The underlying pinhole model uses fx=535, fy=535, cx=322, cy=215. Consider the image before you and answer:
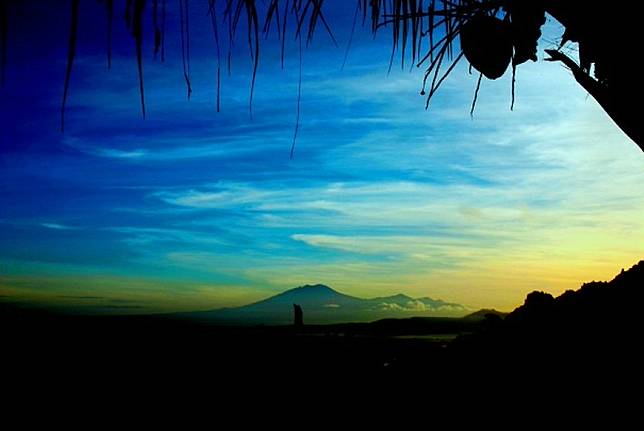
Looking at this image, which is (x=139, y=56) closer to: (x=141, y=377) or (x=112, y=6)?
(x=112, y=6)

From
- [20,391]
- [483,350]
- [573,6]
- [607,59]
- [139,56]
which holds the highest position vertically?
[573,6]

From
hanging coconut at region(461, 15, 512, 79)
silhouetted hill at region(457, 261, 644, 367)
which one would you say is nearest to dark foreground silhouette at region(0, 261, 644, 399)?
silhouetted hill at region(457, 261, 644, 367)

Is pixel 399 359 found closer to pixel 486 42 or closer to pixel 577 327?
pixel 577 327

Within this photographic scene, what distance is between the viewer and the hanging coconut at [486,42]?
1374 mm

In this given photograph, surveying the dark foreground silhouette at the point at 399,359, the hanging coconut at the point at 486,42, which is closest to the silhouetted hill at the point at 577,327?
the dark foreground silhouette at the point at 399,359

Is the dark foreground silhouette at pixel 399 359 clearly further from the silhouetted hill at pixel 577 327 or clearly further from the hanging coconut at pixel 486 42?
the hanging coconut at pixel 486 42

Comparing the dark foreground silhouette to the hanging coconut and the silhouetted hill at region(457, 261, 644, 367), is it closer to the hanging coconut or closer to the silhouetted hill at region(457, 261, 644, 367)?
the silhouetted hill at region(457, 261, 644, 367)

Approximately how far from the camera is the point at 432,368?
458 cm

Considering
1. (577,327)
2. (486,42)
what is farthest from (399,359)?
(486,42)

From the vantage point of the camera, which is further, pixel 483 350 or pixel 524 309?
pixel 524 309

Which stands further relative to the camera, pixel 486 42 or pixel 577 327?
pixel 577 327

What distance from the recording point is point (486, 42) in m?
1.38

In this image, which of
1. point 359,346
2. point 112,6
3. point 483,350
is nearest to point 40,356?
point 359,346

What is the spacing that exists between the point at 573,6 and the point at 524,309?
13.2 ft
